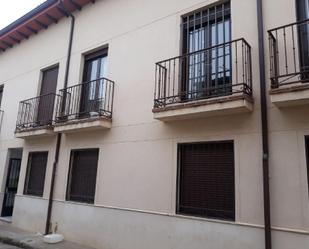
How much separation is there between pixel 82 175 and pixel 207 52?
14.7 ft

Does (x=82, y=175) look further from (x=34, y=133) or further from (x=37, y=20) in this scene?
(x=37, y=20)

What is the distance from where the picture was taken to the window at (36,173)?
9.16 metres

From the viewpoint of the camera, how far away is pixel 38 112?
968 centimetres

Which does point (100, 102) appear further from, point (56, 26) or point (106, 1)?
point (56, 26)

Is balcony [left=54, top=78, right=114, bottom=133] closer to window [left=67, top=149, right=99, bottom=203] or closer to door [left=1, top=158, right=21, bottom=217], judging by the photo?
window [left=67, top=149, right=99, bottom=203]

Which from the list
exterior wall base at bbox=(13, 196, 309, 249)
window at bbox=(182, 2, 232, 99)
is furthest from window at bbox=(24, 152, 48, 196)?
window at bbox=(182, 2, 232, 99)

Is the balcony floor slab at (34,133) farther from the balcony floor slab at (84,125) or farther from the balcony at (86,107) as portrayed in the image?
the balcony floor slab at (84,125)

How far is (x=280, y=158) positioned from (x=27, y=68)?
9321 mm

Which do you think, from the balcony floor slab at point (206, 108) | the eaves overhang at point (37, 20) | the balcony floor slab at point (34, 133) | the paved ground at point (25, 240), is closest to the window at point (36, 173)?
the balcony floor slab at point (34, 133)

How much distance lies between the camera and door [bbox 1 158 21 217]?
1076 cm

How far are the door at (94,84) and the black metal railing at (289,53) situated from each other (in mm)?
4202

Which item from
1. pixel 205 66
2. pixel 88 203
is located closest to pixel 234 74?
Result: pixel 205 66

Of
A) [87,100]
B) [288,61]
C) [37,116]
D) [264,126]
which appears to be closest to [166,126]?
[264,126]

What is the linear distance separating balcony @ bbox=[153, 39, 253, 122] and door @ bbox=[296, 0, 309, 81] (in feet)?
2.68
